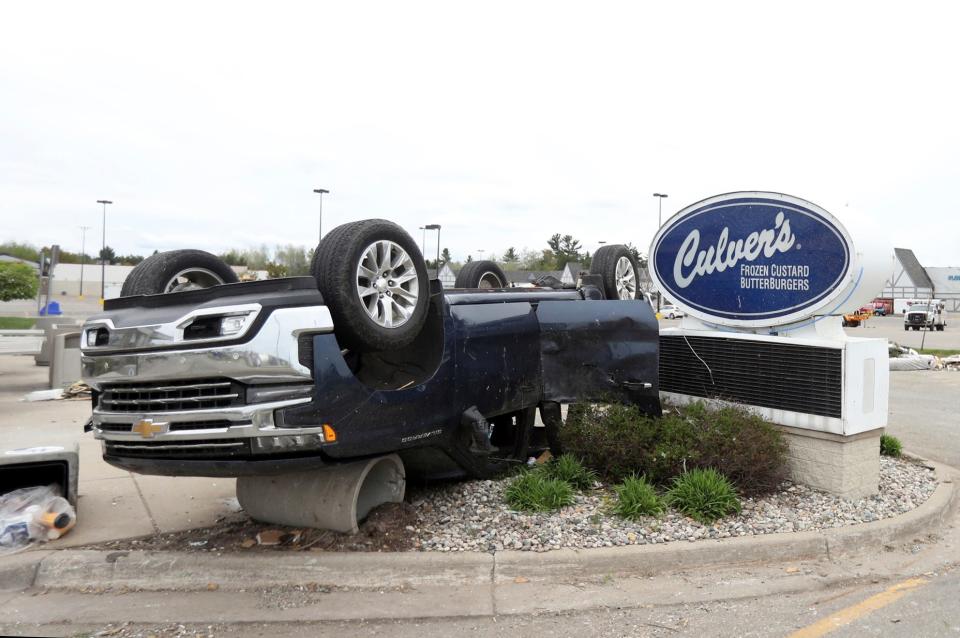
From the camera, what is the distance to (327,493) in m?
4.96

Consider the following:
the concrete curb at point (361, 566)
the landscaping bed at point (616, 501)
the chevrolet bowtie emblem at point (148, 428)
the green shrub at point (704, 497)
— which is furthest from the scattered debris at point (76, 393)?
the green shrub at point (704, 497)

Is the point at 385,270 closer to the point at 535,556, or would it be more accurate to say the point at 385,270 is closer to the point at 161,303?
the point at 161,303

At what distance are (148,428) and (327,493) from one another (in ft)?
3.95

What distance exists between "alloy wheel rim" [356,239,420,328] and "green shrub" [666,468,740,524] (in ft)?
7.64

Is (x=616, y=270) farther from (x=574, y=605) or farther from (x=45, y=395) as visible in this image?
(x=45, y=395)

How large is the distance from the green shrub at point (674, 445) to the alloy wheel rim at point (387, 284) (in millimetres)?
1955

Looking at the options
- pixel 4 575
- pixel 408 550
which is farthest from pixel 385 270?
pixel 4 575

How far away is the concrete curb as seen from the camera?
4.63 meters

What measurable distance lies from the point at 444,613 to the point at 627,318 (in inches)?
121

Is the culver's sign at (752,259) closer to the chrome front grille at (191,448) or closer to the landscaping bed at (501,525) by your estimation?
the landscaping bed at (501,525)

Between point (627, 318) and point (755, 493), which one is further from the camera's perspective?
point (627, 318)

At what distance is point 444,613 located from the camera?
428 centimetres

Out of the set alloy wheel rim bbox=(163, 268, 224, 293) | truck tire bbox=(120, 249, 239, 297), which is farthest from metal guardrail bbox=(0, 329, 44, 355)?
truck tire bbox=(120, 249, 239, 297)

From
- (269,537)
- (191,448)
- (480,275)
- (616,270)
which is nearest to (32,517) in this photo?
(269,537)
